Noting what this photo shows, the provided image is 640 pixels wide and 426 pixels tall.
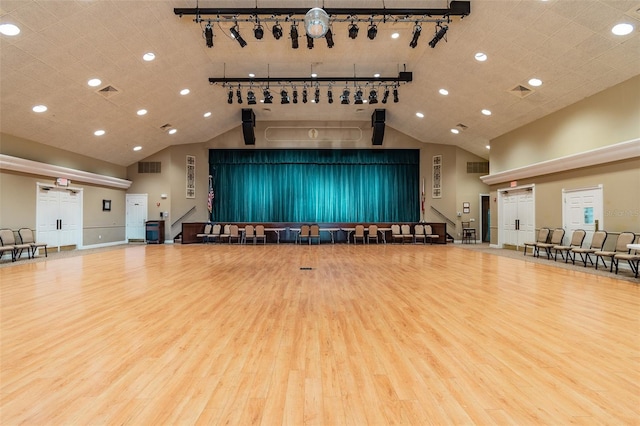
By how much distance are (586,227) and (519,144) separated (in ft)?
12.3

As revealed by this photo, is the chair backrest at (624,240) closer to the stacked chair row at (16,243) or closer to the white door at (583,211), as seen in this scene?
the white door at (583,211)

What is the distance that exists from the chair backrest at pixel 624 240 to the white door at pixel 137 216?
1641 centimetres

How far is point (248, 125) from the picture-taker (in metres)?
14.8

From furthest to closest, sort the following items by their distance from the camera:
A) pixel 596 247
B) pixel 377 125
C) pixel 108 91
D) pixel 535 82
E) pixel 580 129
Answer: pixel 377 125 < pixel 108 91 < pixel 580 129 < pixel 535 82 < pixel 596 247

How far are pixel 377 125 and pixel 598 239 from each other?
9099mm

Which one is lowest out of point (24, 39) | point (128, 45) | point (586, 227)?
point (586, 227)

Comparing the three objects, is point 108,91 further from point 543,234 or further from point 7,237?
point 543,234

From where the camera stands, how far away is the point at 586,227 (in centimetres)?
862

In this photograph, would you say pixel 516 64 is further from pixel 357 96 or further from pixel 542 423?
pixel 542 423

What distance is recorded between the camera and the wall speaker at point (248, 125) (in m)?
14.5

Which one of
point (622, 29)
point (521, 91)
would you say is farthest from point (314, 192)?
point (622, 29)

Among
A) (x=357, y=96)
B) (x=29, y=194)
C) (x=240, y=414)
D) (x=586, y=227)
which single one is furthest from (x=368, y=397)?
(x=29, y=194)

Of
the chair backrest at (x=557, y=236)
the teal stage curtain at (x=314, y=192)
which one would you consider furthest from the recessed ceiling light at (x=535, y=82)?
the teal stage curtain at (x=314, y=192)

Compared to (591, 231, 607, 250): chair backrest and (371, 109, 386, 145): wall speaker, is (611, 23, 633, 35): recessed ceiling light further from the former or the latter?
(371, 109, 386, 145): wall speaker
